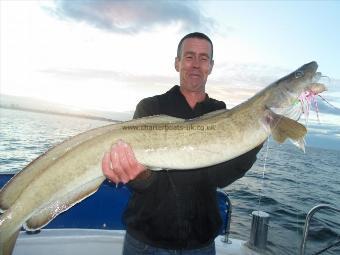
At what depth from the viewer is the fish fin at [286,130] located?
3770 millimetres

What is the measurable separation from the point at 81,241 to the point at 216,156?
3549 mm

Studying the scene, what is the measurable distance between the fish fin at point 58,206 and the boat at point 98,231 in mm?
2266

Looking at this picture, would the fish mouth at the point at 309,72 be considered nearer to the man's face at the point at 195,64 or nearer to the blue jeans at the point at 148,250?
the man's face at the point at 195,64

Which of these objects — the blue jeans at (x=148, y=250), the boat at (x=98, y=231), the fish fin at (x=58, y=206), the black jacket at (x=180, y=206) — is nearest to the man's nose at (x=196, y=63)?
the black jacket at (x=180, y=206)

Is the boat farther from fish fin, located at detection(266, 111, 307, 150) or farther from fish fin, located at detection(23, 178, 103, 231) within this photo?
fish fin, located at detection(266, 111, 307, 150)

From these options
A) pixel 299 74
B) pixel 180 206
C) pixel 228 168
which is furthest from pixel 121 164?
pixel 299 74

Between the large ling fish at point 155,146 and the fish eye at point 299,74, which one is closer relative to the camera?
the large ling fish at point 155,146

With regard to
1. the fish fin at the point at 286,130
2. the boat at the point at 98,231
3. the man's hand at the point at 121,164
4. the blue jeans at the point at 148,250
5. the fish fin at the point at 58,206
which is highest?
the fish fin at the point at 286,130

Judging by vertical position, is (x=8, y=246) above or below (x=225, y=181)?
below

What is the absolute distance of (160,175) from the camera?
4172 mm

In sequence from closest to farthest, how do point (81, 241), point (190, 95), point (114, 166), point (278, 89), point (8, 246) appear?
1. point (8, 246)
2. point (114, 166)
3. point (278, 89)
4. point (190, 95)
5. point (81, 241)

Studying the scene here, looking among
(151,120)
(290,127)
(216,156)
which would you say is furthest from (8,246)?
(290,127)

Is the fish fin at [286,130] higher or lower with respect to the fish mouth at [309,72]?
lower

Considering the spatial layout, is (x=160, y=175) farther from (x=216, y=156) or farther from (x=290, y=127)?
(x=290, y=127)
